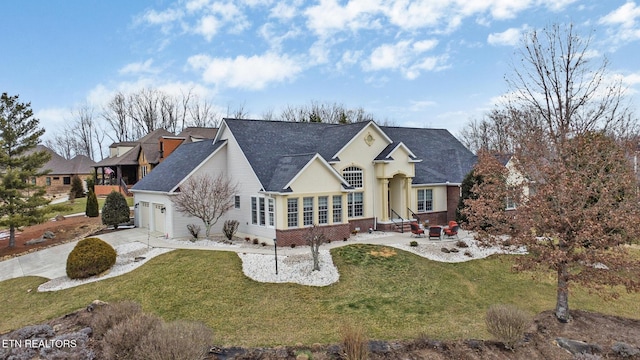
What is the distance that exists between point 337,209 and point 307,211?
2.04 metres

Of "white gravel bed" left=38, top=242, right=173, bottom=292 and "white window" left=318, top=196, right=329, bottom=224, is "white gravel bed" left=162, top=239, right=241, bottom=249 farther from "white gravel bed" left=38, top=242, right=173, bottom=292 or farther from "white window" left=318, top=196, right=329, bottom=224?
"white window" left=318, top=196, right=329, bottom=224

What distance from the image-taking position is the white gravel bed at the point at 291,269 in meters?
15.2

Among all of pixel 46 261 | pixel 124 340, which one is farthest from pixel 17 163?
pixel 124 340

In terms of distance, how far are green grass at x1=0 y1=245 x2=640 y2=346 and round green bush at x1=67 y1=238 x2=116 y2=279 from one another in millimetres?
1116

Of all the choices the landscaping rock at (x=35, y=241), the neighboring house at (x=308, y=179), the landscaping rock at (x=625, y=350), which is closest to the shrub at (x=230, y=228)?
the neighboring house at (x=308, y=179)

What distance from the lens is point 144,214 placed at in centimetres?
2630

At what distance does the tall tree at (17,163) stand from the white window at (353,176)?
59.9 feet

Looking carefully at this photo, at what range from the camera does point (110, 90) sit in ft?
212

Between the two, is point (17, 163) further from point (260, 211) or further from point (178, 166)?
point (260, 211)

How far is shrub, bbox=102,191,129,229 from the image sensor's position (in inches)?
1002

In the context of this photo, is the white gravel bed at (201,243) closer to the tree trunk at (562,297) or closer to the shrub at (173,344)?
the shrub at (173,344)

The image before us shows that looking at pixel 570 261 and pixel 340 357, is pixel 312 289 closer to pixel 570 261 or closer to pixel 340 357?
pixel 340 357

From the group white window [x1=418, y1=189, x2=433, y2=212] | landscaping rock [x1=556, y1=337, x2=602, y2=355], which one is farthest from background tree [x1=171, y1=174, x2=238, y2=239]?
landscaping rock [x1=556, y1=337, x2=602, y2=355]

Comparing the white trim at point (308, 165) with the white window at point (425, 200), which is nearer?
the white trim at point (308, 165)
